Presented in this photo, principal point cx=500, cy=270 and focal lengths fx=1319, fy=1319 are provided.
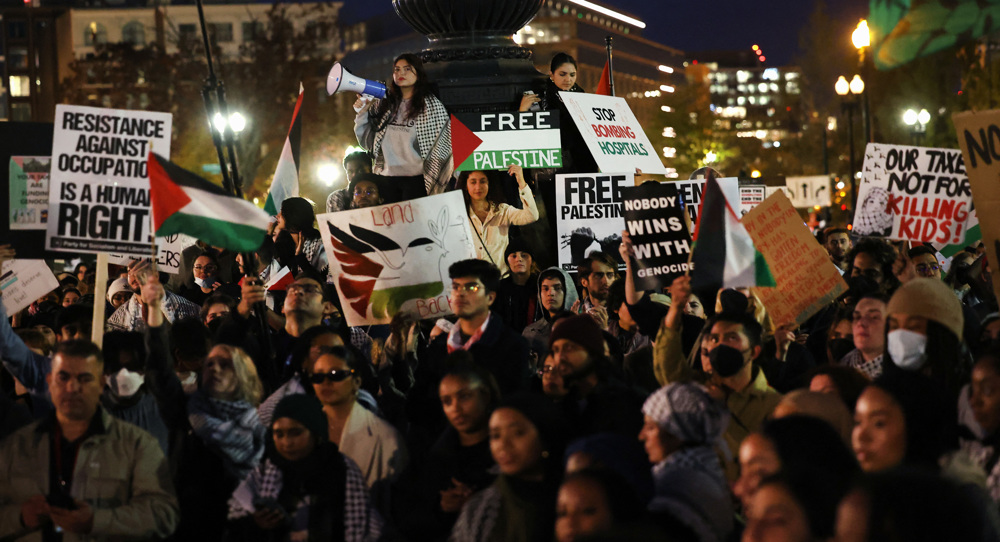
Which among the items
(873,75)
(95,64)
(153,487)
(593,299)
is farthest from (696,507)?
(95,64)

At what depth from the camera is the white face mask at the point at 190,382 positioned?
695cm

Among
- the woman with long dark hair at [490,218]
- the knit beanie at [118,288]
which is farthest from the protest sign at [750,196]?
the knit beanie at [118,288]

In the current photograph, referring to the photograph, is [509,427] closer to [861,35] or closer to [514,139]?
[514,139]

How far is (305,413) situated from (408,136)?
6.74 m

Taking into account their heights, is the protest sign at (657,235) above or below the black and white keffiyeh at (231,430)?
above

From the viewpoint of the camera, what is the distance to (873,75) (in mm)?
57500

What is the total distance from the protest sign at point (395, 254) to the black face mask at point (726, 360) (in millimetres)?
2492

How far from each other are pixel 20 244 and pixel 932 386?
208 inches

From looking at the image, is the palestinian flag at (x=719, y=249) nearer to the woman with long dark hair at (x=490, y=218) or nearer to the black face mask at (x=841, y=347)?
the black face mask at (x=841, y=347)

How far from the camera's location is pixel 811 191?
1000 inches

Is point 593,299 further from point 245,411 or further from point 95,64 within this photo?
point 95,64

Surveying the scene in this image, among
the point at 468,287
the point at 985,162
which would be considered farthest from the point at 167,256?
the point at 985,162

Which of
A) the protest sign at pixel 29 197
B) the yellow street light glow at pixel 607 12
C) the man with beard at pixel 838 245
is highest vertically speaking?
the yellow street light glow at pixel 607 12

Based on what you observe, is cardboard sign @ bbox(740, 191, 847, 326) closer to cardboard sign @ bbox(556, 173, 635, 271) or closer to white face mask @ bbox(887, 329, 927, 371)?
white face mask @ bbox(887, 329, 927, 371)
